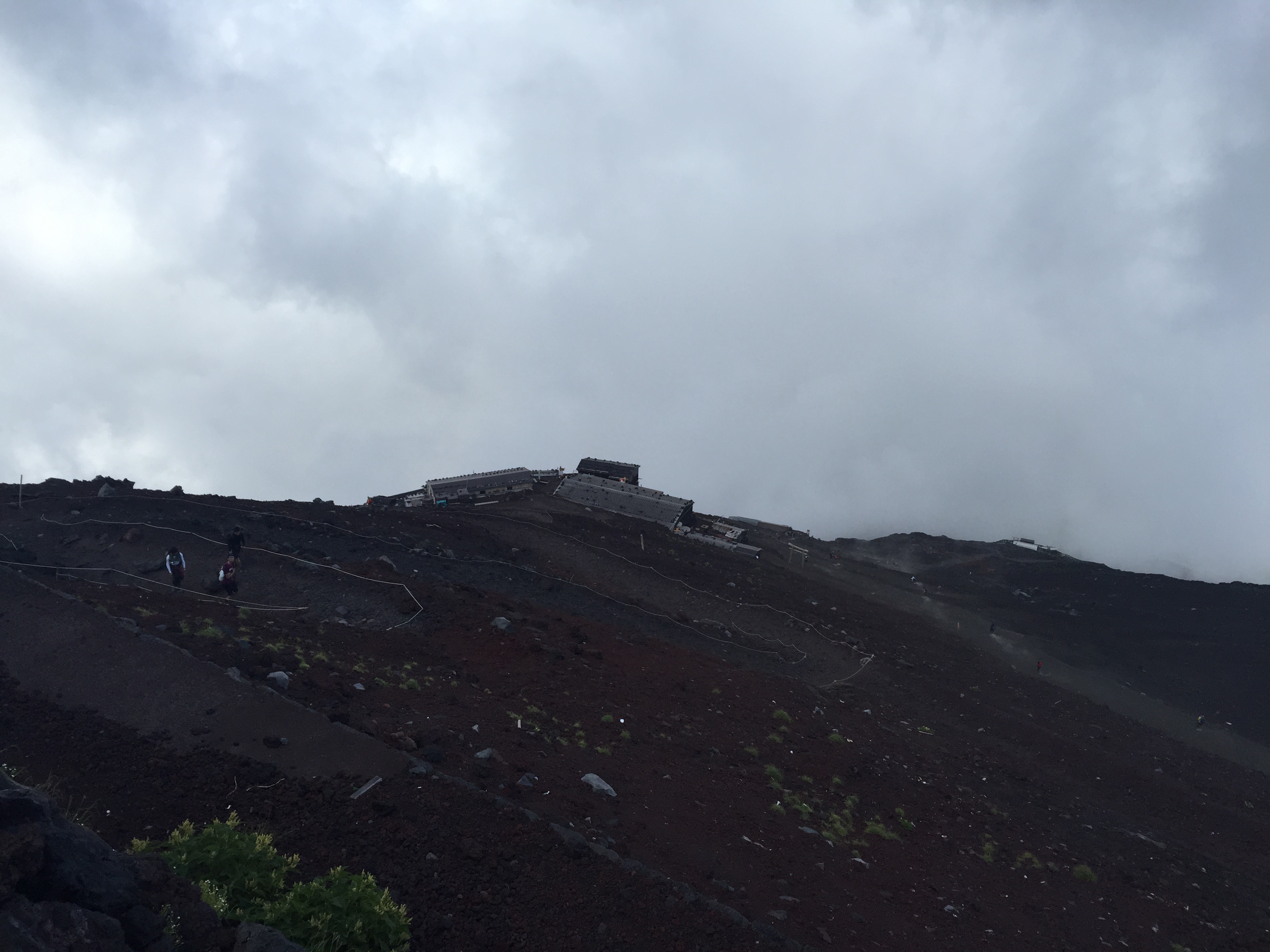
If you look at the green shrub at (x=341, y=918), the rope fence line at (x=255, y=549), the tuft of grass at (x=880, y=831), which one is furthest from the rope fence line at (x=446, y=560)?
the green shrub at (x=341, y=918)

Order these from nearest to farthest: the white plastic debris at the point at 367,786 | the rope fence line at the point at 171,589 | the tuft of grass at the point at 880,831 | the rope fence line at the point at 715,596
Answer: the white plastic debris at the point at 367,786
the tuft of grass at the point at 880,831
the rope fence line at the point at 171,589
the rope fence line at the point at 715,596

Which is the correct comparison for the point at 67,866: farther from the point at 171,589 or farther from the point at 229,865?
the point at 171,589

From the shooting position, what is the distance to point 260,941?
21.7 ft

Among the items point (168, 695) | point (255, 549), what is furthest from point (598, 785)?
point (255, 549)

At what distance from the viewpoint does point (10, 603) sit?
14758 mm

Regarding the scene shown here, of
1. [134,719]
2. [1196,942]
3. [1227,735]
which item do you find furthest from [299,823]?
[1227,735]

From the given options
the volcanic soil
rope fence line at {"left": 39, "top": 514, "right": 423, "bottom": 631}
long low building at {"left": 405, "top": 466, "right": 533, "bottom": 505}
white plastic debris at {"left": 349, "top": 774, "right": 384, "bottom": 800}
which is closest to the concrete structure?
long low building at {"left": 405, "top": 466, "right": 533, "bottom": 505}

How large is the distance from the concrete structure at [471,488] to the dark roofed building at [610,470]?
539 cm

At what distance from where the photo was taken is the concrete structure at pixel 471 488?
133 feet

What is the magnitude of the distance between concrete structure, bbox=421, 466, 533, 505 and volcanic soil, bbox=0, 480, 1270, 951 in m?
9.35

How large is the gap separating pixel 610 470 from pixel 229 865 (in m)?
42.1

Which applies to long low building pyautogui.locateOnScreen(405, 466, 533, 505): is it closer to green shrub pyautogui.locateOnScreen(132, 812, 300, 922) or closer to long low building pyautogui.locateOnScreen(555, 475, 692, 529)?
long low building pyautogui.locateOnScreen(555, 475, 692, 529)

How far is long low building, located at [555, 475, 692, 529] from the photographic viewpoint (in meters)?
42.8

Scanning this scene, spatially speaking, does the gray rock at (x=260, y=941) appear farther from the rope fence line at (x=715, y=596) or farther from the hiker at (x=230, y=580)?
the rope fence line at (x=715, y=596)
